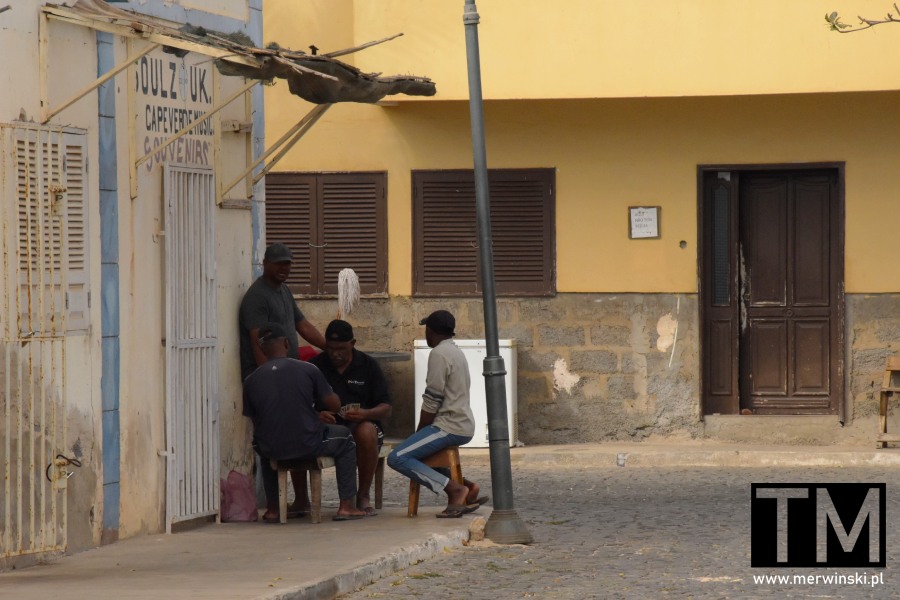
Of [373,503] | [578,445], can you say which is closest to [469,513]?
[373,503]

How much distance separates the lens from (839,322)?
16.8m

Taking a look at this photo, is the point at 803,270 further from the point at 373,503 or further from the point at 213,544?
the point at 213,544

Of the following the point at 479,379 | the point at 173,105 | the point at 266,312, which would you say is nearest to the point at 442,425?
the point at 266,312

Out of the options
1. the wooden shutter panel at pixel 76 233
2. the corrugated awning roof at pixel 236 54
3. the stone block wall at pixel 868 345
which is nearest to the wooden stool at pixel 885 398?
the stone block wall at pixel 868 345

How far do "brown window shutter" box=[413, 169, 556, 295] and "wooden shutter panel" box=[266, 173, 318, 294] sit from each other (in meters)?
1.13

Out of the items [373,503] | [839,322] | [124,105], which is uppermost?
[124,105]

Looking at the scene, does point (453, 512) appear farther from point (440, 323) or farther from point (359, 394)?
point (440, 323)

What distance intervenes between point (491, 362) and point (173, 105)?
9.07 feet

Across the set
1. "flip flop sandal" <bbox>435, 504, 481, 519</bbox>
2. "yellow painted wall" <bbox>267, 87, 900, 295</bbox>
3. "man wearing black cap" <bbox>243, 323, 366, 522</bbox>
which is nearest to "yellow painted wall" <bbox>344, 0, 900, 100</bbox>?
Answer: "yellow painted wall" <bbox>267, 87, 900, 295</bbox>

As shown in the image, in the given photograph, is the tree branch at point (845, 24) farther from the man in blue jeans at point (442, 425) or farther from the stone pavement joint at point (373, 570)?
the stone pavement joint at point (373, 570)

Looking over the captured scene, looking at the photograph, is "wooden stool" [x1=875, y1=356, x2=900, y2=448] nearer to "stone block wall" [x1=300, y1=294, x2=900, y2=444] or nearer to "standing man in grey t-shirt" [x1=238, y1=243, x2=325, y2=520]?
"stone block wall" [x1=300, y1=294, x2=900, y2=444]

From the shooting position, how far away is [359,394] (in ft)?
39.9

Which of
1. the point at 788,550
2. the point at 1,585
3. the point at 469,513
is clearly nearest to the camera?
the point at 1,585

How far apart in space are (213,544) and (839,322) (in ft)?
27.5
